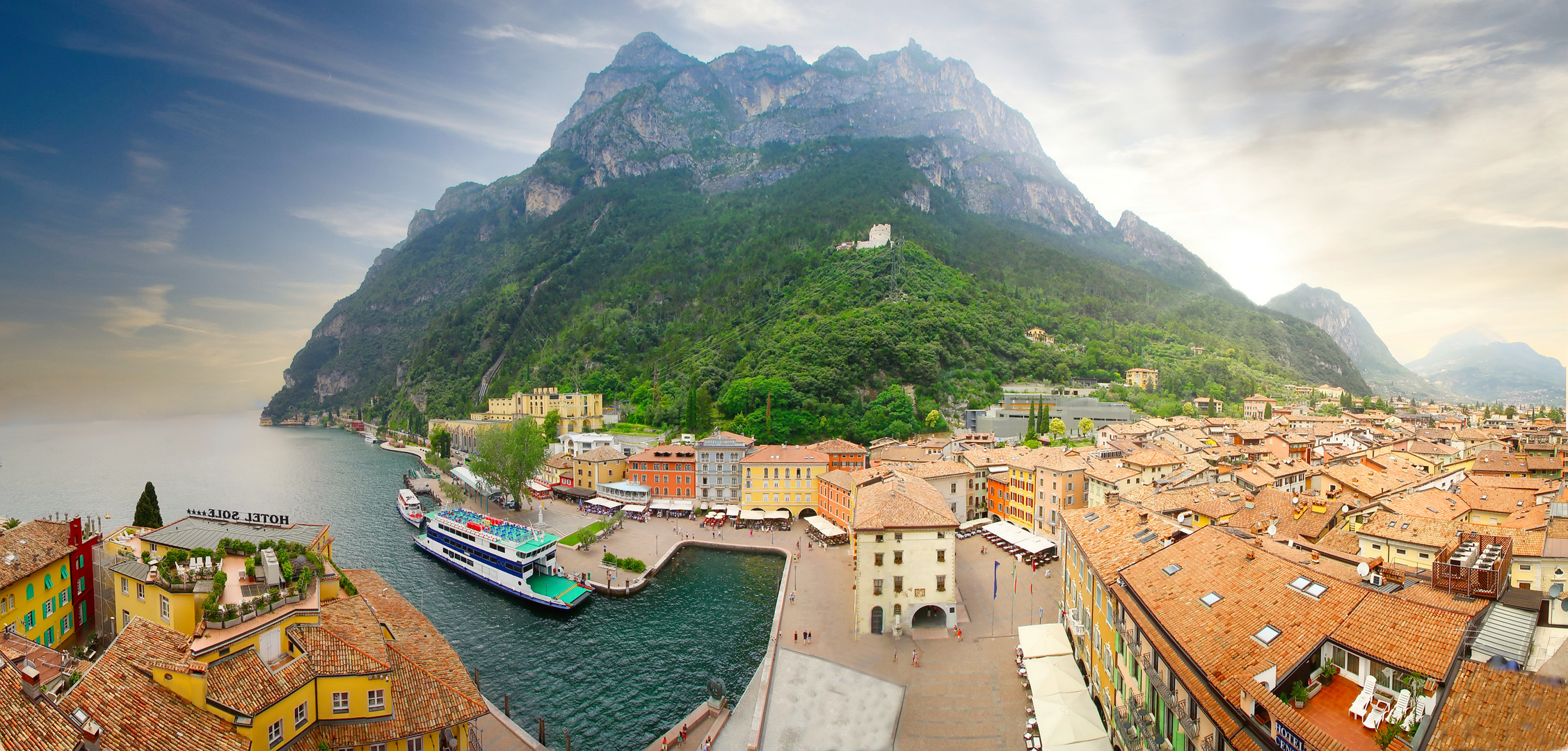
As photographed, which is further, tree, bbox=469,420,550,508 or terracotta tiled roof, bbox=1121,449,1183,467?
tree, bbox=469,420,550,508

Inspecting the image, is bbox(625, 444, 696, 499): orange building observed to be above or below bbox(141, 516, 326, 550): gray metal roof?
below

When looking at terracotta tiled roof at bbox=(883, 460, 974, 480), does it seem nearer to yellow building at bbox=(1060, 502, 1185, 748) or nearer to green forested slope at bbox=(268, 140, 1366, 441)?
yellow building at bbox=(1060, 502, 1185, 748)

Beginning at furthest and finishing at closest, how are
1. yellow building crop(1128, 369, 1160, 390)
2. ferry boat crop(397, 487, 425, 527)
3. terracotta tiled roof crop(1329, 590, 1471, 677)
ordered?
1. yellow building crop(1128, 369, 1160, 390)
2. ferry boat crop(397, 487, 425, 527)
3. terracotta tiled roof crop(1329, 590, 1471, 677)

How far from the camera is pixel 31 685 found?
491 inches

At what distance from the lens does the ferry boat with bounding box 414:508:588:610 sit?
133 feet

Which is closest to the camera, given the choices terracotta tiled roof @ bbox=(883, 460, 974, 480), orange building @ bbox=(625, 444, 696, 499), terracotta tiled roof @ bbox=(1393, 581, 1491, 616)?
terracotta tiled roof @ bbox=(1393, 581, 1491, 616)

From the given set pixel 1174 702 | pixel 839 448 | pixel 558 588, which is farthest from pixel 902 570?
pixel 839 448

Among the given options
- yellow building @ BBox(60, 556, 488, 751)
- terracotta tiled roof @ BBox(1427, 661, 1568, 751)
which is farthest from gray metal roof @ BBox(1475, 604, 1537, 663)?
yellow building @ BBox(60, 556, 488, 751)

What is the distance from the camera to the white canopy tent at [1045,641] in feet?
83.3

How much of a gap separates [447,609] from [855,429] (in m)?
57.1

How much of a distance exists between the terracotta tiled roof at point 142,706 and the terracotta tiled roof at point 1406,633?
2281cm

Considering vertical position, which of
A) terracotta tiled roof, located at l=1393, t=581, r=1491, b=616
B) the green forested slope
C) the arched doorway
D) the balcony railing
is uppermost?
the green forested slope

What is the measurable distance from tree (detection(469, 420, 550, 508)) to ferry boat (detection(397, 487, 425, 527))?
6319 millimetres

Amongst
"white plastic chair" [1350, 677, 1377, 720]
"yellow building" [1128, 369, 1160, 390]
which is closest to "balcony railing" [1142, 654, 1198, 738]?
"white plastic chair" [1350, 677, 1377, 720]
